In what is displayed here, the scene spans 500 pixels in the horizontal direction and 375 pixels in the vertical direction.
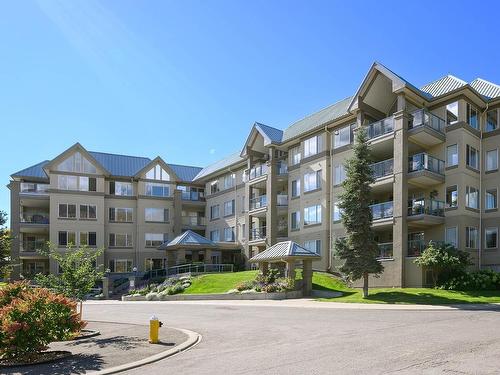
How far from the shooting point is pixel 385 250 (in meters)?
34.3

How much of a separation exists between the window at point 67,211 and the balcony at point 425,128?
115 ft

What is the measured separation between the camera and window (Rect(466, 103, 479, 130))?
111 feet

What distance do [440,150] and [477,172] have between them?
278cm

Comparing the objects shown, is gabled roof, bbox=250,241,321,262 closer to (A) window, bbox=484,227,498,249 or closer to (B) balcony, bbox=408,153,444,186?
(B) balcony, bbox=408,153,444,186

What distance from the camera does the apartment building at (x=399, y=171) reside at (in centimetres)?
3288

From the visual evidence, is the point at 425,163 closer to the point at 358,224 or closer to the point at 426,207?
the point at 426,207

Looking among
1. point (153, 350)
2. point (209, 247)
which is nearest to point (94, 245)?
point (209, 247)

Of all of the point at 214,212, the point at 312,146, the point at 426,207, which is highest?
the point at 312,146

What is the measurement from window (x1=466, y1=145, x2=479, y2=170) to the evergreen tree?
7713 millimetres

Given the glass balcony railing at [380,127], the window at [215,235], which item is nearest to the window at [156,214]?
the window at [215,235]

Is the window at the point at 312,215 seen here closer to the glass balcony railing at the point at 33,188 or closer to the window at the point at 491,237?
the window at the point at 491,237

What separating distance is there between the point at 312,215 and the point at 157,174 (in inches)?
890

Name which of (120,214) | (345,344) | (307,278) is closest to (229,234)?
(120,214)

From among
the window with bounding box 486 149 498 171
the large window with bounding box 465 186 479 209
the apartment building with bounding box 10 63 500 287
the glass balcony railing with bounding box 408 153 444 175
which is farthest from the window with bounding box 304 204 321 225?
the window with bounding box 486 149 498 171
